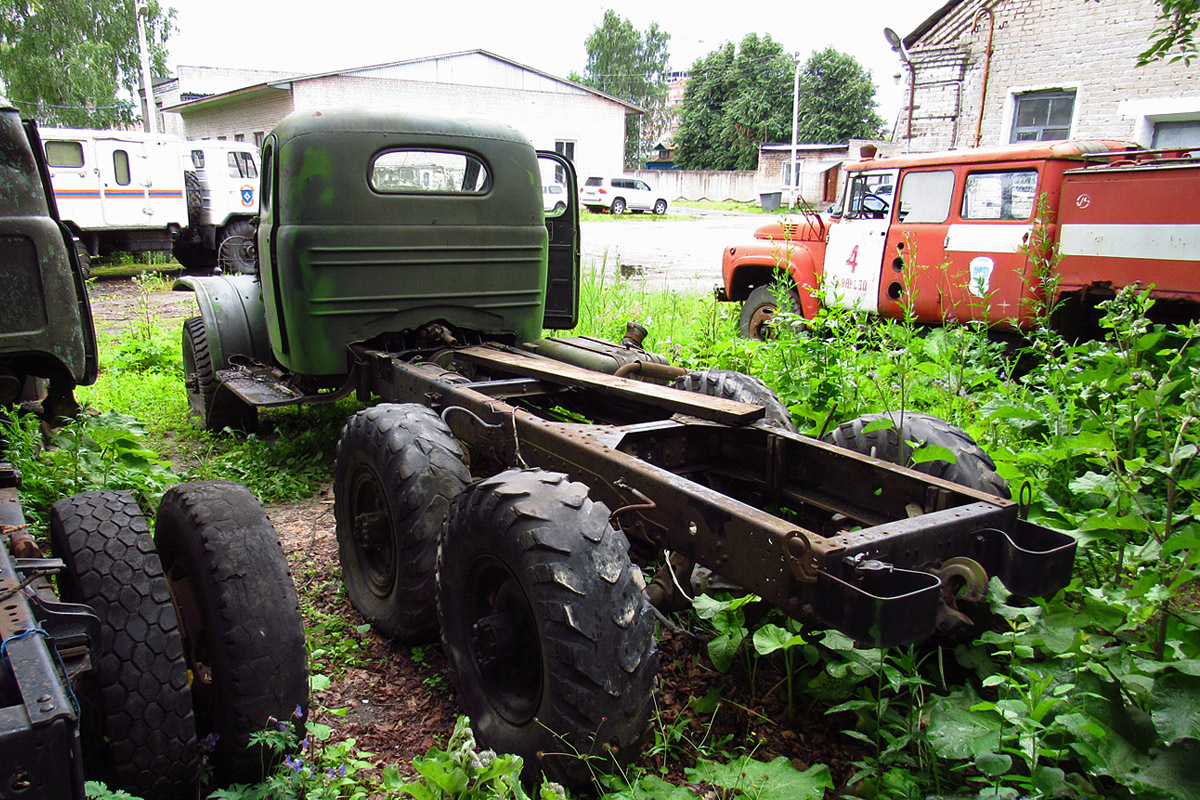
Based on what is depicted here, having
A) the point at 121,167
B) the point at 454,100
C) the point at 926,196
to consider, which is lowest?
the point at 926,196

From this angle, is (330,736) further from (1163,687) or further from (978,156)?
(978,156)

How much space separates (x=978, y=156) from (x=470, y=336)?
4.75 meters

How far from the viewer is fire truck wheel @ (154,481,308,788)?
2.34m

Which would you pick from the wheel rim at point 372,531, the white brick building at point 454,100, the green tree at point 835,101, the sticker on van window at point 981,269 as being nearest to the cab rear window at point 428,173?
the wheel rim at point 372,531

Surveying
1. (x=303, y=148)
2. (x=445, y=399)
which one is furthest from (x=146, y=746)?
(x=303, y=148)

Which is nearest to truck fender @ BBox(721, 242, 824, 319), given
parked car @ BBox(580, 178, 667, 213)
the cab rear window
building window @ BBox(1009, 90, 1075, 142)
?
the cab rear window

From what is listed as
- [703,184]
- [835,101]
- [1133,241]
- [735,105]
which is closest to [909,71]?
[1133,241]

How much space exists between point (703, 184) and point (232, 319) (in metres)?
44.5

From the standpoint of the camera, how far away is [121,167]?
15266 mm

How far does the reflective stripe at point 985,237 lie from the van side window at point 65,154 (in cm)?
1442

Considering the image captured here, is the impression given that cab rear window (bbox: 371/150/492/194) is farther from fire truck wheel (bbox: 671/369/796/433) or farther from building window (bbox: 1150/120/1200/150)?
building window (bbox: 1150/120/1200/150)

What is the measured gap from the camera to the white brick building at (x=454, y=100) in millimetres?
29453

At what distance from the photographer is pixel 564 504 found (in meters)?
2.48

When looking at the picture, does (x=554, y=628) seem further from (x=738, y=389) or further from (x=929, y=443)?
(x=738, y=389)
